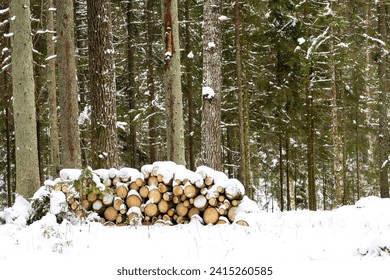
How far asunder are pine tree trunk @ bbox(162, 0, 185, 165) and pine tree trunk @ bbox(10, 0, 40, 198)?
333 centimetres

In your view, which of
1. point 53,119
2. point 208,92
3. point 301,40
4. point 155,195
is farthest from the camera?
point 301,40

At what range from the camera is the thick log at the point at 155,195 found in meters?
7.35

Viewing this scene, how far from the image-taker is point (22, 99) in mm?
8180

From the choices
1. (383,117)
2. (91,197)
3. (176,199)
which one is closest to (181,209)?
(176,199)

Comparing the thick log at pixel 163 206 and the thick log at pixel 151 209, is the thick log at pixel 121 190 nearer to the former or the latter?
the thick log at pixel 151 209

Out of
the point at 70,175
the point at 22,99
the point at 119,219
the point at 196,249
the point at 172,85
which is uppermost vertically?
the point at 172,85

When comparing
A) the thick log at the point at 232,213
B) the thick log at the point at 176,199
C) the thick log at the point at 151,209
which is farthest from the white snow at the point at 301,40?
the thick log at the point at 151,209

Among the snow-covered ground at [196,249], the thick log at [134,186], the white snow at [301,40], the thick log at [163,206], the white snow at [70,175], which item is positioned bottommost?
the snow-covered ground at [196,249]

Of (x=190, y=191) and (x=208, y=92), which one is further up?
(x=208, y=92)

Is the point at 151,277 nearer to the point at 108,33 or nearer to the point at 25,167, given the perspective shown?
Answer: the point at 25,167

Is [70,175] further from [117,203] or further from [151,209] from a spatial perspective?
[151,209]

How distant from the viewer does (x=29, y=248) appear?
211 inches

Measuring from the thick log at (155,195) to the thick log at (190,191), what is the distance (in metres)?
0.52

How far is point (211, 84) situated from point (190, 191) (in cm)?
415
